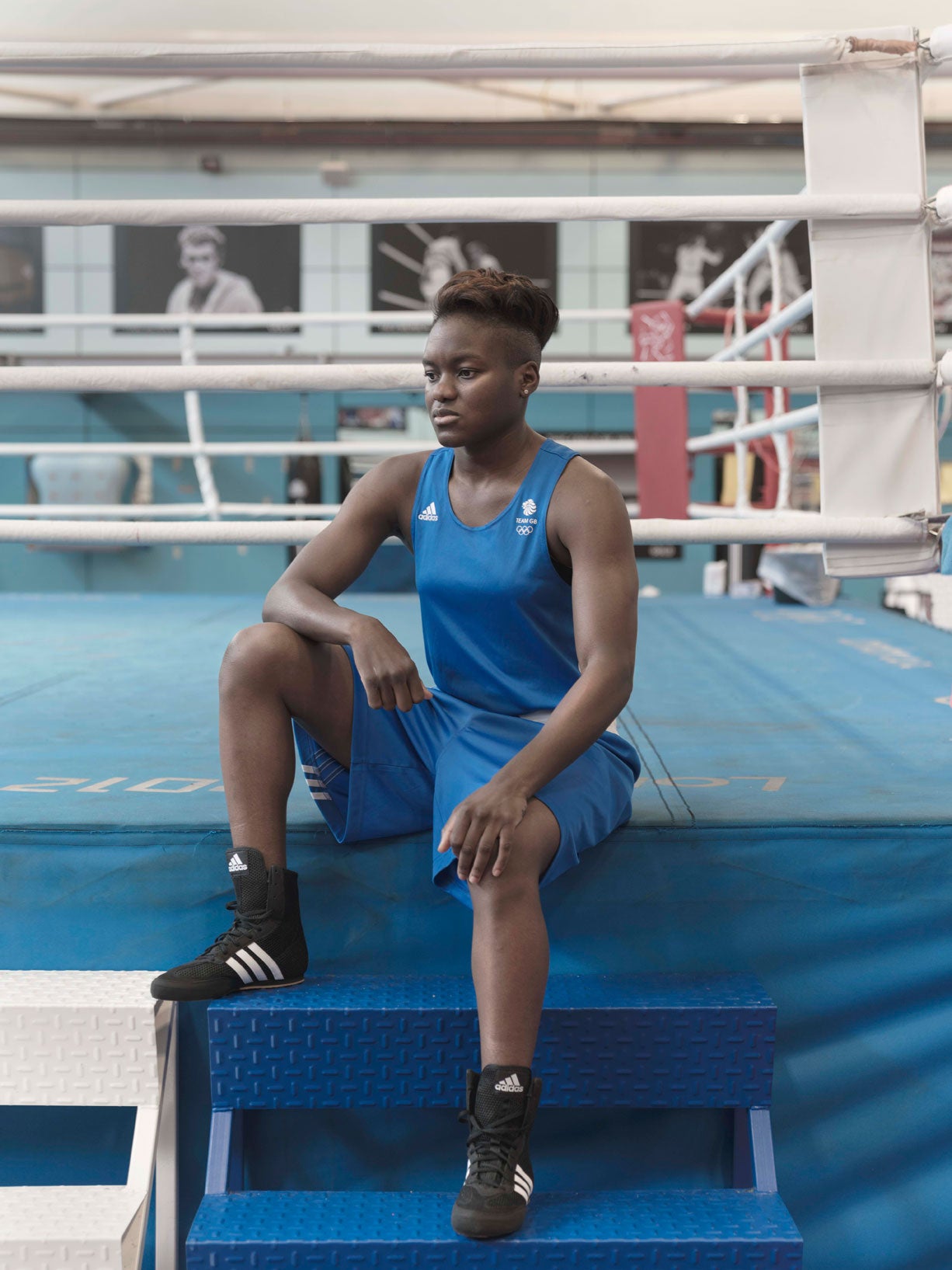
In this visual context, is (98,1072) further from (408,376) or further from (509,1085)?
(408,376)

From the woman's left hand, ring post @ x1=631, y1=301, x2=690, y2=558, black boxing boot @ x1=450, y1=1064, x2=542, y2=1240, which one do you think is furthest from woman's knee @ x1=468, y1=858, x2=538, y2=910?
ring post @ x1=631, y1=301, x2=690, y2=558

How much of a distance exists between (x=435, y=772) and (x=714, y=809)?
33 centimetres

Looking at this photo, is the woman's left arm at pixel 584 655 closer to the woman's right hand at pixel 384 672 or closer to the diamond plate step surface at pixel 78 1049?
the woman's right hand at pixel 384 672

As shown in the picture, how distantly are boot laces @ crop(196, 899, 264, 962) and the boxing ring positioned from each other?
0.10 metres

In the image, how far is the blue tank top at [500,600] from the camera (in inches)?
47.8

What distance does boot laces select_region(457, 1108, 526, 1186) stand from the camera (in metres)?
0.99

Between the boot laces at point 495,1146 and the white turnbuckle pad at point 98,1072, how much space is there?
1.13ft

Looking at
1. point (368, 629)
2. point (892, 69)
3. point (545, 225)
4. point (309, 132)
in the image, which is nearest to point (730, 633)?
point (892, 69)

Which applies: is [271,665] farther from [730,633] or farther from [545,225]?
[545,225]

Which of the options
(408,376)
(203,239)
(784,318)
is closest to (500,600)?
(408,376)

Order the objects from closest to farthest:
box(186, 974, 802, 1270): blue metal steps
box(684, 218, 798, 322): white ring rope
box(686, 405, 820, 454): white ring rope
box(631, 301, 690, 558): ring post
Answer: box(186, 974, 802, 1270): blue metal steps
box(686, 405, 820, 454): white ring rope
box(684, 218, 798, 322): white ring rope
box(631, 301, 690, 558): ring post

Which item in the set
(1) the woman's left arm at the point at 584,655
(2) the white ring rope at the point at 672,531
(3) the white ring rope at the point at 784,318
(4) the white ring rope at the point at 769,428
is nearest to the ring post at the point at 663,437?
(4) the white ring rope at the point at 769,428

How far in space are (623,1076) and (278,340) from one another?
6670 mm

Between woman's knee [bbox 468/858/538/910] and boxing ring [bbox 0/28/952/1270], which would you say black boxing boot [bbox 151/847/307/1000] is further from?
woman's knee [bbox 468/858/538/910]
